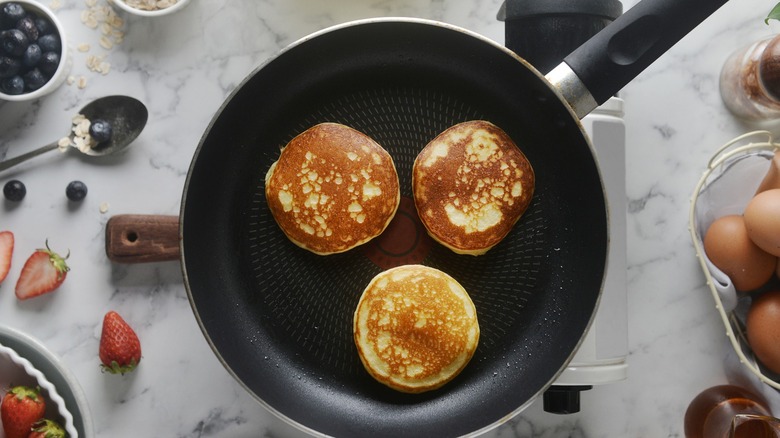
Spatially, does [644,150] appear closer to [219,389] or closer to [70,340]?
[219,389]

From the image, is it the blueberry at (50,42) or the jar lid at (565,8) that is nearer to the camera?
the jar lid at (565,8)

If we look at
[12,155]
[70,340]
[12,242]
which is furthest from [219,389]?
[12,155]

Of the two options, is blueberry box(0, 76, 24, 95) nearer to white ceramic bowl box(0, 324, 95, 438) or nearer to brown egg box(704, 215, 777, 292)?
white ceramic bowl box(0, 324, 95, 438)

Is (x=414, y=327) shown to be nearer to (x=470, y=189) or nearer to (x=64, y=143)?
(x=470, y=189)

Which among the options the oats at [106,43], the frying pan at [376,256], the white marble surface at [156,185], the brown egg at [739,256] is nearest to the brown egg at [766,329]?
the brown egg at [739,256]

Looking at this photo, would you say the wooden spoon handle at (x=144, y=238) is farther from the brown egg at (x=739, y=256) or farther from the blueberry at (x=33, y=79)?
the brown egg at (x=739, y=256)

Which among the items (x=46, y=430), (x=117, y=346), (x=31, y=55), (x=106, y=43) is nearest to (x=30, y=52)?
(x=31, y=55)

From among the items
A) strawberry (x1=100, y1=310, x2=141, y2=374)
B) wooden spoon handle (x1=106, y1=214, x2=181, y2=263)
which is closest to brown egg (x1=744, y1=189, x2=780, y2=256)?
wooden spoon handle (x1=106, y1=214, x2=181, y2=263)

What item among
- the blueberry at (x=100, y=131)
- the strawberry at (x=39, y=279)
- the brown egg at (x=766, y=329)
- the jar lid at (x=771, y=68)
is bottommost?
the strawberry at (x=39, y=279)
